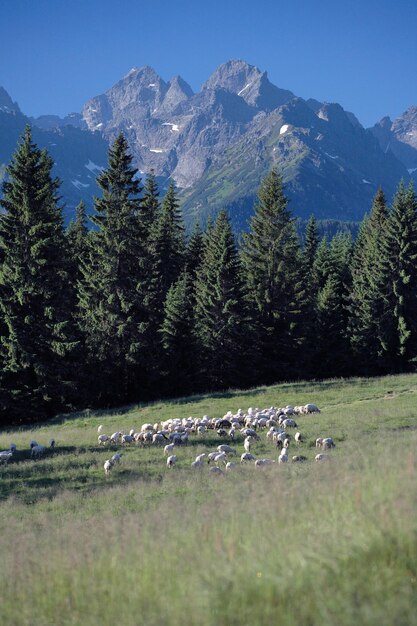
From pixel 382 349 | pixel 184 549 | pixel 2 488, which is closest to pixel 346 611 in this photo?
pixel 184 549

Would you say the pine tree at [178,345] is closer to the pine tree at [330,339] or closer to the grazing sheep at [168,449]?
A: the pine tree at [330,339]

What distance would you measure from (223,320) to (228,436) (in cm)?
2169

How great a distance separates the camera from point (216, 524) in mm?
5836

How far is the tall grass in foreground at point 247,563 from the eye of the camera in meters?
4.11

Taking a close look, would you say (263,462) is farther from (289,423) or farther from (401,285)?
(401,285)

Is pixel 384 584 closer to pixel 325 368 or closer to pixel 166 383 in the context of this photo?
pixel 166 383

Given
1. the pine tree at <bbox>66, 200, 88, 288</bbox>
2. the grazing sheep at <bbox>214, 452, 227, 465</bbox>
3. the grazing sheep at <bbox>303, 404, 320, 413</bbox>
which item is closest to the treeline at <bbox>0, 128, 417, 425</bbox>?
the pine tree at <bbox>66, 200, 88, 288</bbox>

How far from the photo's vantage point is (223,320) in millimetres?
41812

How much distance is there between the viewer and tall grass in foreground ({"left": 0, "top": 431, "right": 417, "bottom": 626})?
4113 millimetres

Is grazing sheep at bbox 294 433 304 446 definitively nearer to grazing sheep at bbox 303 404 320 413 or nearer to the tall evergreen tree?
grazing sheep at bbox 303 404 320 413

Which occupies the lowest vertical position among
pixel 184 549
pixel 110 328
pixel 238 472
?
pixel 238 472

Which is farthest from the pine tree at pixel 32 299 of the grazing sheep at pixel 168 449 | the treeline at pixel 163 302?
the grazing sheep at pixel 168 449

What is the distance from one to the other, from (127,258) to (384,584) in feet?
117

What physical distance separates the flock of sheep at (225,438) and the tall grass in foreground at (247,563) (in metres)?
7.90
